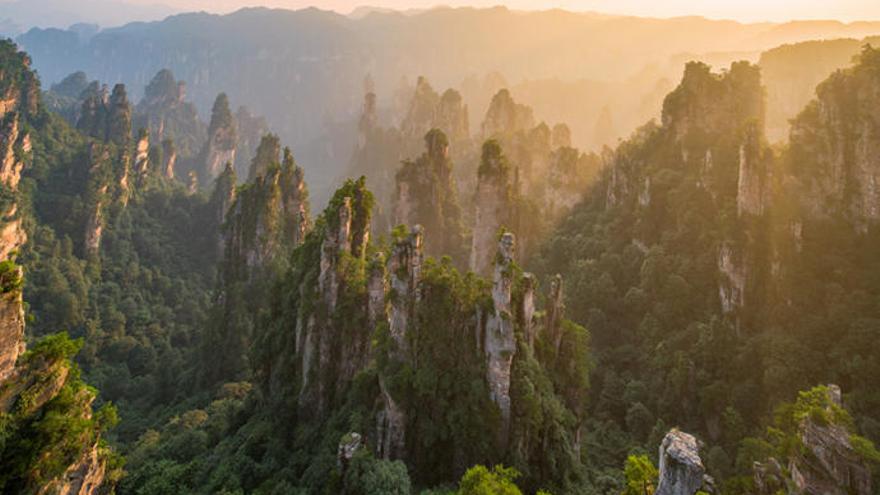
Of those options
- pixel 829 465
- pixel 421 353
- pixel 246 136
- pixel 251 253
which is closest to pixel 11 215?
pixel 251 253

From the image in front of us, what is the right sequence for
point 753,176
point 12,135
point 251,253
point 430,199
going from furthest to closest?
1. point 430,199
2. point 12,135
3. point 251,253
4. point 753,176

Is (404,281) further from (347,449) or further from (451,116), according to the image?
(451,116)

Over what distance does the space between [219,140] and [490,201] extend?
96.0 meters

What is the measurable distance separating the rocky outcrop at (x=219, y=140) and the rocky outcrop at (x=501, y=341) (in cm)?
11802

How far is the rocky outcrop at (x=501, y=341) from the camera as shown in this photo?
25969 mm

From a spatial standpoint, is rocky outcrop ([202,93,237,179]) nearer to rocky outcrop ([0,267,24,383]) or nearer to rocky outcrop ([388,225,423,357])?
rocky outcrop ([388,225,423,357])

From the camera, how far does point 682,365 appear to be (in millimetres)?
36938

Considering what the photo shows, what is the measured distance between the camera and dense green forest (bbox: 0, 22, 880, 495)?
21.2m

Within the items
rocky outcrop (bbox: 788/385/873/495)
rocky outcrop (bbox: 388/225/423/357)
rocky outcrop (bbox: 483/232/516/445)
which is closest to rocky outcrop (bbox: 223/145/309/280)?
rocky outcrop (bbox: 388/225/423/357)

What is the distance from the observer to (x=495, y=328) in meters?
26.3

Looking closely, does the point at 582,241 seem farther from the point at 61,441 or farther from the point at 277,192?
the point at 61,441

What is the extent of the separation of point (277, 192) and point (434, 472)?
42881mm

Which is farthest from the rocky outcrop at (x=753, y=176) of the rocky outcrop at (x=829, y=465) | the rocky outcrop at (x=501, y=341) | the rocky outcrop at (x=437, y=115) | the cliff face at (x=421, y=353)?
the rocky outcrop at (x=437, y=115)

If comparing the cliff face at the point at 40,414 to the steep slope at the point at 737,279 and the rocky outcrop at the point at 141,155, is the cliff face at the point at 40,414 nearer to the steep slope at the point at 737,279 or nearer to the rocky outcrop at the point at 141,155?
the steep slope at the point at 737,279
